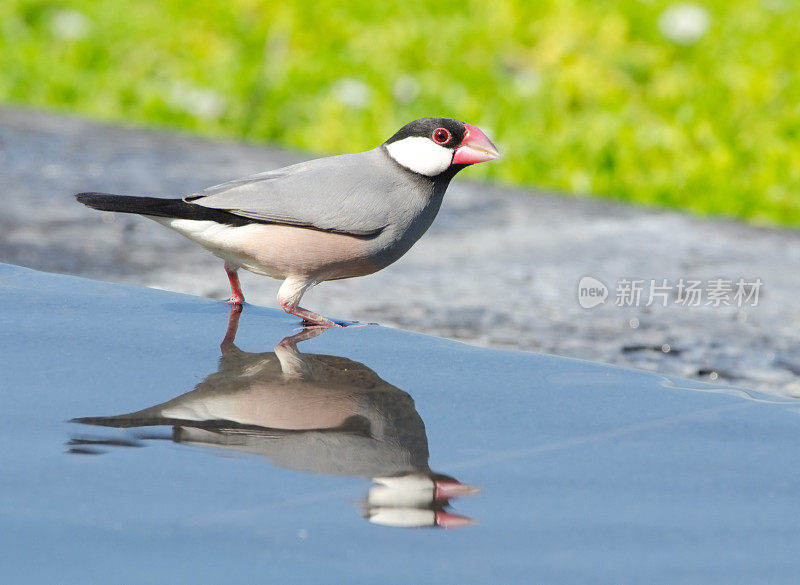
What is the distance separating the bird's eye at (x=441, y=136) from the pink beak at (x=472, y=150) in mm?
36

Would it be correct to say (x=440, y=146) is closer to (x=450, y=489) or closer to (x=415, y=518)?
(x=450, y=489)

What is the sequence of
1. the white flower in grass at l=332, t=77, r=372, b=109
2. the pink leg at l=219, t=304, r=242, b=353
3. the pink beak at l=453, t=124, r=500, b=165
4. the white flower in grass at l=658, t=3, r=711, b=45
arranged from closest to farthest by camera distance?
the pink leg at l=219, t=304, r=242, b=353 → the pink beak at l=453, t=124, r=500, b=165 → the white flower in grass at l=332, t=77, r=372, b=109 → the white flower in grass at l=658, t=3, r=711, b=45

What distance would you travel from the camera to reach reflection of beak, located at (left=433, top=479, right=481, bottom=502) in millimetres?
1978

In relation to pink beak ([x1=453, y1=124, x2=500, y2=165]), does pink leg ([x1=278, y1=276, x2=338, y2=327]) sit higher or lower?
lower

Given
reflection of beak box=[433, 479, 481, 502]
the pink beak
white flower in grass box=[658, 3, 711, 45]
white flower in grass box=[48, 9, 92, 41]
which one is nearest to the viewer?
reflection of beak box=[433, 479, 481, 502]

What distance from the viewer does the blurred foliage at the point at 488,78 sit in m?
6.37

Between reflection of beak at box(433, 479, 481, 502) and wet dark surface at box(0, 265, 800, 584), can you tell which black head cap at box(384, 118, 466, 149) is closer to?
wet dark surface at box(0, 265, 800, 584)

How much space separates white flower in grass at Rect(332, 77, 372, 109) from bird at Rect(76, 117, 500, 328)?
4.09 m

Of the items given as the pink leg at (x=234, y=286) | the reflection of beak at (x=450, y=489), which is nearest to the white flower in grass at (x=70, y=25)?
the pink leg at (x=234, y=286)

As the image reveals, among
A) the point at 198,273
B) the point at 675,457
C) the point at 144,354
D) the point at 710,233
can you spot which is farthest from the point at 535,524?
the point at 710,233

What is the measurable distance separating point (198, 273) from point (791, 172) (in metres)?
3.37

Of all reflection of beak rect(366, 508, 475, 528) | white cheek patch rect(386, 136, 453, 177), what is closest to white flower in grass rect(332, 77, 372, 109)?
white cheek patch rect(386, 136, 453, 177)

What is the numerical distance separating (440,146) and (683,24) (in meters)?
5.68

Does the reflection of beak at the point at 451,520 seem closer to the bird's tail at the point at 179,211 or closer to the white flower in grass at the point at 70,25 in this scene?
the bird's tail at the point at 179,211
